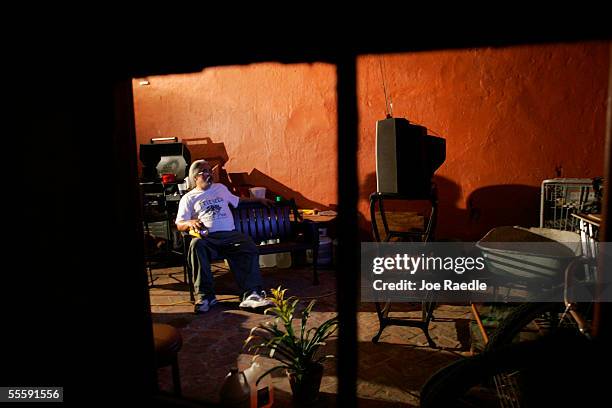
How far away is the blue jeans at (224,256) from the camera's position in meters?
5.43

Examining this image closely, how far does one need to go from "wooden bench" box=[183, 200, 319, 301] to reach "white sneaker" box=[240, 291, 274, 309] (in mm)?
909

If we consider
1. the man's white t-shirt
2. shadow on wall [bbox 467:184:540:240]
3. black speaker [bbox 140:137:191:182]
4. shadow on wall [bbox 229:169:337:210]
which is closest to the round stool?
the man's white t-shirt

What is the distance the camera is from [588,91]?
5.73 metres

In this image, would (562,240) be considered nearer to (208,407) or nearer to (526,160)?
(526,160)

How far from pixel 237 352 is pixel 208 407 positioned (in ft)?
9.08

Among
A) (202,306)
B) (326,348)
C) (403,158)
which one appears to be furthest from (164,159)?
(403,158)

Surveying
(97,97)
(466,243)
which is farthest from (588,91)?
(97,97)

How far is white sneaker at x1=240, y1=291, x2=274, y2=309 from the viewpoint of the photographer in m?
5.21

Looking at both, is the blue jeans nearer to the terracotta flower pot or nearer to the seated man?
the seated man

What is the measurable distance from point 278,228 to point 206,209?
4.38 ft

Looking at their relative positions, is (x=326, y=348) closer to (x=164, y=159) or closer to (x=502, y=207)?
(x=502, y=207)

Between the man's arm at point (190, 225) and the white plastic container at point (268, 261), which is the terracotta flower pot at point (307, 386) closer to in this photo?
the man's arm at point (190, 225)

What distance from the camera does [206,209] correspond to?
5660 mm

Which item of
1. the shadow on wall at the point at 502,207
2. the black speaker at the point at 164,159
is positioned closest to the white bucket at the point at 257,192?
the black speaker at the point at 164,159
